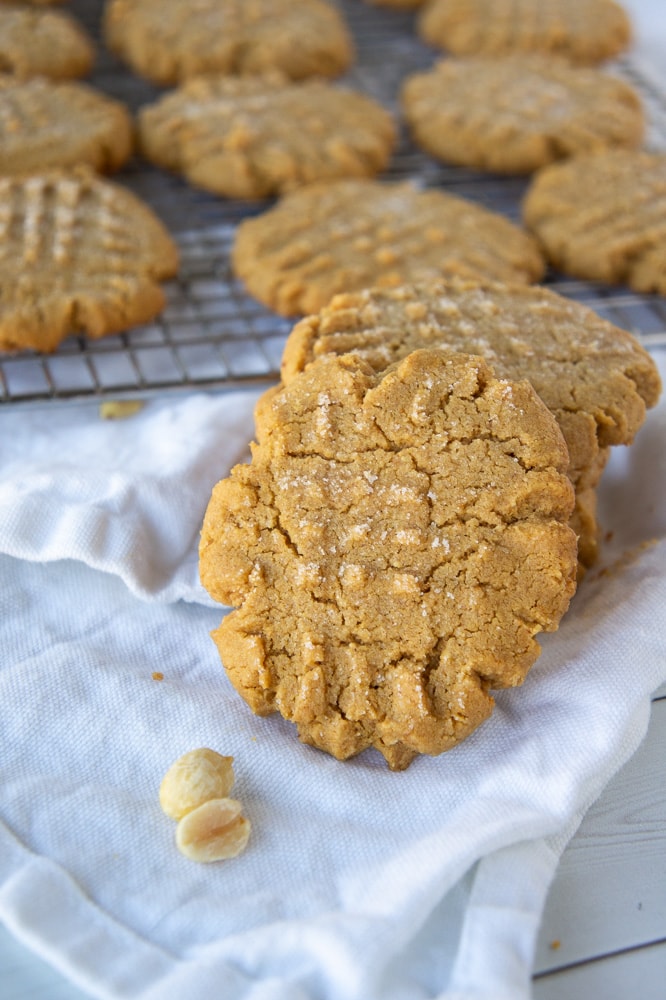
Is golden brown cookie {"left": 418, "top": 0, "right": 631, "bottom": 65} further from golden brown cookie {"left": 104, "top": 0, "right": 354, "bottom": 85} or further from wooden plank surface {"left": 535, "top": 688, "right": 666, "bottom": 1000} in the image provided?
wooden plank surface {"left": 535, "top": 688, "right": 666, "bottom": 1000}

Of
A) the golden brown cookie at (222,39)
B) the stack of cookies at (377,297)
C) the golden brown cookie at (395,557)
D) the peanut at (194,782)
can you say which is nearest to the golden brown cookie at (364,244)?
the stack of cookies at (377,297)

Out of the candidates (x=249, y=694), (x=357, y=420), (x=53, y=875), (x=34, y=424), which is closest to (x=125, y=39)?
(x=34, y=424)

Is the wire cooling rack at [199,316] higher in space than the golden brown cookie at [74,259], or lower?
lower

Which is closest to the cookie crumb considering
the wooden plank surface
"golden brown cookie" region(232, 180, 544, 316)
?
"golden brown cookie" region(232, 180, 544, 316)

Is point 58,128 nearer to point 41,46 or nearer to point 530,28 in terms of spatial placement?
point 41,46

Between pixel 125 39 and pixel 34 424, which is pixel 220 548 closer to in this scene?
pixel 34 424

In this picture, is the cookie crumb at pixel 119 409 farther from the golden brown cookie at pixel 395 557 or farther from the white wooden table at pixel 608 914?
the white wooden table at pixel 608 914
